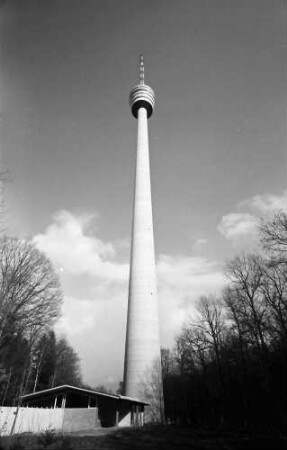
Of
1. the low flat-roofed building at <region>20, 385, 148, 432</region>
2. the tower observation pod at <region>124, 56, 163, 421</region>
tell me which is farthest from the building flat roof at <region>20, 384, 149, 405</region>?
the tower observation pod at <region>124, 56, 163, 421</region>

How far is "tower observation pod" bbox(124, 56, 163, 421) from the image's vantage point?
2758 cm

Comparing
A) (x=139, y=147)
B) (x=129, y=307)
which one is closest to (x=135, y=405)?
(x=129, y=307)

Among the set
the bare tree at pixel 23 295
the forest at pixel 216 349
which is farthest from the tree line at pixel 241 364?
the bare tree at pixel 23 295

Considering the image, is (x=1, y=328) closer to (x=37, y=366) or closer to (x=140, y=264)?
(x=140, y=264)

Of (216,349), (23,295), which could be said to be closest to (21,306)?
(23,295)

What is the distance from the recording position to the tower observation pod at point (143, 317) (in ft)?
90.5

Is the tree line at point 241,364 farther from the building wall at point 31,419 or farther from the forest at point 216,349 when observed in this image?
the building wall at point 31,419

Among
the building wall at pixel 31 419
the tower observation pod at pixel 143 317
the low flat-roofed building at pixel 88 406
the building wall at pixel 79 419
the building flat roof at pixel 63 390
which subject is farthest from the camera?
the tower observation pod at pixel 143 317

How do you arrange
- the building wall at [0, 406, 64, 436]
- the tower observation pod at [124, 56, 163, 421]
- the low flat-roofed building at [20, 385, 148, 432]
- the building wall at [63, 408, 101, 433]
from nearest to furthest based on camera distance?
the building wall at [0, 406, 64, 436]
the building wall at [63, 408, 101, 433]
the low flat-roofed building at [20, 385, 148, 432]
the tower observation pod at [124, 56, 163, 421]

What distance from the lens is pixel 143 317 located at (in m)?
30.1

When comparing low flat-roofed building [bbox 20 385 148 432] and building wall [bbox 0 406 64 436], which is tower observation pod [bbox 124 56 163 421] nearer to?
low flat-roofed building [bbox 20 385 148 432]

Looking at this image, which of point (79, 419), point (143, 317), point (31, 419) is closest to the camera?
point (31, 419)

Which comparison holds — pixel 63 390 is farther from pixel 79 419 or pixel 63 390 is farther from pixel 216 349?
pixel 216 349

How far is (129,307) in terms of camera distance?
31.4 metres
